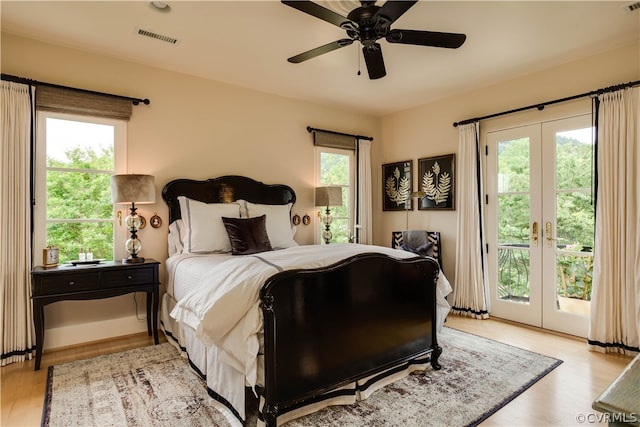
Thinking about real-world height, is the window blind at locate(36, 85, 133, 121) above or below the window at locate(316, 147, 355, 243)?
above

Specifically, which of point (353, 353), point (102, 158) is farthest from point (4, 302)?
point (353, 353)

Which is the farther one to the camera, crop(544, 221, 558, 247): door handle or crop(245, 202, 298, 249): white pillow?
crop(245, 202, 298, 249): white pillow

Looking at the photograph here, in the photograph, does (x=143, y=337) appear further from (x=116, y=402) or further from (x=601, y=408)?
(x=601, y=408)

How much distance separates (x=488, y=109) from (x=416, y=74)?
105 cm

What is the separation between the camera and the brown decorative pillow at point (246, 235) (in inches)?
136

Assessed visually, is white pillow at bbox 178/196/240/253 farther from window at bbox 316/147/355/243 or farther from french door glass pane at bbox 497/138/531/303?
french door glass pane at bbox 497/138/531/303

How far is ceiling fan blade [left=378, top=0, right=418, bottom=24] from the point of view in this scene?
196cm

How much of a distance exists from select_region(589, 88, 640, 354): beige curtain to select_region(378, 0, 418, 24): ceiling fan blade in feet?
8.13

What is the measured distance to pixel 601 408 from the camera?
0.71 metres

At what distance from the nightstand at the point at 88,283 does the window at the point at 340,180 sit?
237 centimetres

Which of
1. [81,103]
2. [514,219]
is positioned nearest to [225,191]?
[81,103]

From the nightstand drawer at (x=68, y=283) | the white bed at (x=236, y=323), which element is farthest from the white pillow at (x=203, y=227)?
the nightstand drawer at (x=68, y=283)

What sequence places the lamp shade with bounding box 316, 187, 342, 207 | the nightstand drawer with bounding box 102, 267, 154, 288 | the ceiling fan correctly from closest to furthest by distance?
1. the ceiling fan
2. the nightstand drawer with bounding box 102, 267, 154, 288
3. the lamp shade with bounding box 316, 187, 342, 207

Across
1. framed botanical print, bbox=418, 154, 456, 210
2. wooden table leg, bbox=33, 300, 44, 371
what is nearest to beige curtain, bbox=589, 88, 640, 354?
framed botanical print, bbox=418, 154, 456, 210
